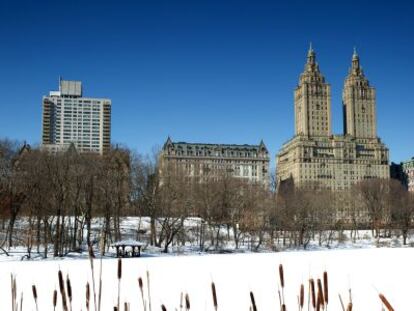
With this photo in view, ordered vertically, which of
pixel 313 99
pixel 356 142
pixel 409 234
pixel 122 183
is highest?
pixel 313 99

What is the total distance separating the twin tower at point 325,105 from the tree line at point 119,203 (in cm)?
11438

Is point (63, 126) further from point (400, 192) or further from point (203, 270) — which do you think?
point (203, 270)

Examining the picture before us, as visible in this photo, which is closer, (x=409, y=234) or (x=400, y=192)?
(x=409, y=234)

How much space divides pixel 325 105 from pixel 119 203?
147 m

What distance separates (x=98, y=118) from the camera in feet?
633

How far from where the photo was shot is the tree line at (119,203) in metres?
40.4

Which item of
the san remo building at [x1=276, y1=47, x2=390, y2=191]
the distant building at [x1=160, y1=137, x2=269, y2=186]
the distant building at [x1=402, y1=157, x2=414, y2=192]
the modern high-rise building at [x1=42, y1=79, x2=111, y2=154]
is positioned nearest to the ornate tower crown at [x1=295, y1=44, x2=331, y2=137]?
the san remo building at [x1=276, y1=47, x2=390, y2=191]

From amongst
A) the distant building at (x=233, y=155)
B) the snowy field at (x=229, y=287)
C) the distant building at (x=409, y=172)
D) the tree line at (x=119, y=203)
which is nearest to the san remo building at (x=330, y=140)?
the distant building at (x=233, y=155)

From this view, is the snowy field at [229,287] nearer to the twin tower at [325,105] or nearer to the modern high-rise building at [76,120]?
the twin tower at [325,105]

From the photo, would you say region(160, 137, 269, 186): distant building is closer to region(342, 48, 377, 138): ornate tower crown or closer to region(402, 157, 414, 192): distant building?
region(342, 48, 377, 138): ornate tower crown

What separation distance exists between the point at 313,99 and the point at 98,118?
3190 inches

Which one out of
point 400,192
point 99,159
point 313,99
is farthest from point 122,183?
point 313,99

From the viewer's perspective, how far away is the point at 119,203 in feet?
146

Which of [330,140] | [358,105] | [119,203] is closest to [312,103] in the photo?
[330,140]
